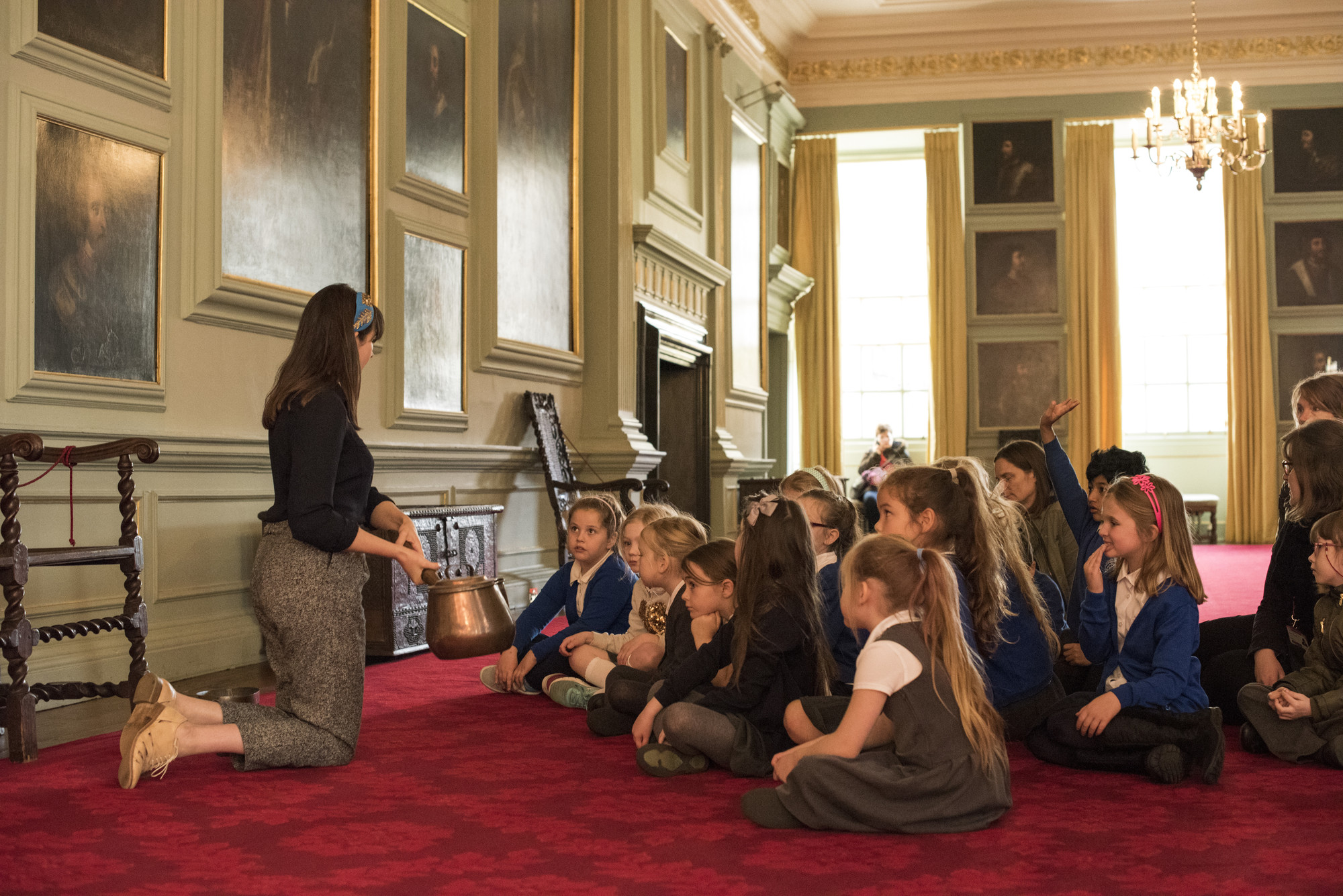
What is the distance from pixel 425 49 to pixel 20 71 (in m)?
2.99

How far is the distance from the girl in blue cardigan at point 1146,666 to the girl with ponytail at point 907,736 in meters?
0.69

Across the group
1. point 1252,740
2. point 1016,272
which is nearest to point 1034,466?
point 1252,740

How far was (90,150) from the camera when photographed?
16.4 feet

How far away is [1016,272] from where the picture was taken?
1498cm

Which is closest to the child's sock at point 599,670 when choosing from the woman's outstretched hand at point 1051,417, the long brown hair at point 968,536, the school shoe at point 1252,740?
the long brown hair at point 968,536

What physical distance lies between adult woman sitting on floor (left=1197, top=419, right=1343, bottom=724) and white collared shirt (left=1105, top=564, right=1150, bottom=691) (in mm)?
571

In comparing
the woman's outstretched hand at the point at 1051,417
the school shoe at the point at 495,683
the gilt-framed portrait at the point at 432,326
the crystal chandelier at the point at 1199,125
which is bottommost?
the school shoe at the point at 495,683

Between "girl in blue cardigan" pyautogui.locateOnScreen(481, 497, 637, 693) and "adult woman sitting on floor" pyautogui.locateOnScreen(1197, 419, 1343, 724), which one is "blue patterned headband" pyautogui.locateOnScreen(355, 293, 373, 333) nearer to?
"girl in blue cardigan" pyautogui.locateOnScreen(481, 497, 637, 693)

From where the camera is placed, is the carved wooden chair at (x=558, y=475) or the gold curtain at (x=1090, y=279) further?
the gold curtain at (x=1090, y=279)

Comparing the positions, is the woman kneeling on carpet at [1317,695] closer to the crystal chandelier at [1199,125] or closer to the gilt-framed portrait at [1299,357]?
the crystal chandelier at [1199,125]

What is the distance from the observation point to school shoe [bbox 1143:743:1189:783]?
11.3 feet

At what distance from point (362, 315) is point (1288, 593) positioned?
3213 millimetres

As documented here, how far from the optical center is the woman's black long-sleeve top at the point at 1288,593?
13.3 ft

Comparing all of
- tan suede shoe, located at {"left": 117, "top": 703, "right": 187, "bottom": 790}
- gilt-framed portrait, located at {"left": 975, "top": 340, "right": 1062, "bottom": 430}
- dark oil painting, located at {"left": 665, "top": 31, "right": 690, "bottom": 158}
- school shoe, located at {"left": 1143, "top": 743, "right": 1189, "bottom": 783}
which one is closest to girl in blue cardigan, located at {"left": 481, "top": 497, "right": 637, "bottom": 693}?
tan suede shoe, located at {"left": 117, "top": 703, "right": 187, "bottom": 790}
